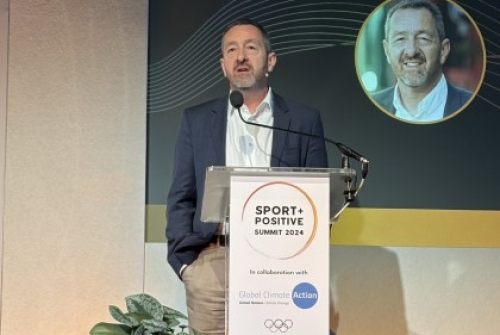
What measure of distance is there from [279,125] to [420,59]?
3.25 ft

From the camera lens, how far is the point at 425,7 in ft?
13.0

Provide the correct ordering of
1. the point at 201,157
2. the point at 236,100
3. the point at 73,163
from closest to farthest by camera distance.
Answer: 1. the point at 236,100
2. the point at 201,157
3. the point at 73,163

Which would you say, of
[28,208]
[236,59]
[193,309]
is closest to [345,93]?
[236,59]

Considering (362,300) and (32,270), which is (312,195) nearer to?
(362,300)

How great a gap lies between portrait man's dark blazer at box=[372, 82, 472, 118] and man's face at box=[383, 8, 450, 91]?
12cm

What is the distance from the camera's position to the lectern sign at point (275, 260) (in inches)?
93.1

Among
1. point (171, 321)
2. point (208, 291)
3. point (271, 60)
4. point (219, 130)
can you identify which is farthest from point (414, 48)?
point (171, 321)

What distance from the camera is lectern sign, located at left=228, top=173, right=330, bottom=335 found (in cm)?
237

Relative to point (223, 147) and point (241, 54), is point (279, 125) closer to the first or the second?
point (223, 147)

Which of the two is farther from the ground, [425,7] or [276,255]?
[425,7]

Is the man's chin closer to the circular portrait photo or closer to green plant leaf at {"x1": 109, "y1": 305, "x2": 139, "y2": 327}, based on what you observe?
the circular portrait photo

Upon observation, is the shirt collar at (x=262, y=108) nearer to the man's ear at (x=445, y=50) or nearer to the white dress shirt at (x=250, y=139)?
the white dress shirt at (x=250, y=139)

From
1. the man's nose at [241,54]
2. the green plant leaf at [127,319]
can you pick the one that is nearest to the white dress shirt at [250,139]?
the man's nose at [241,54]

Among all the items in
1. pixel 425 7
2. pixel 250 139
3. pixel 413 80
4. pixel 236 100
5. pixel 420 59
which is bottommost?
pixel 250 139
